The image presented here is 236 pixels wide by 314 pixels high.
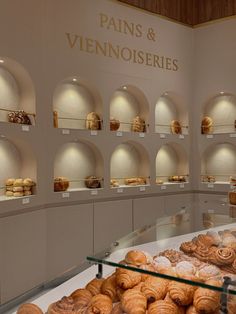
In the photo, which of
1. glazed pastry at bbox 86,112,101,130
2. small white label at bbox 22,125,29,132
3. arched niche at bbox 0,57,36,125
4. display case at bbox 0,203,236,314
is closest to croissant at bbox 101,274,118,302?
display case at bbox 0,203,236,314

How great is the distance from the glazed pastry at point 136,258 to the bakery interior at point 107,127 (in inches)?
20.5

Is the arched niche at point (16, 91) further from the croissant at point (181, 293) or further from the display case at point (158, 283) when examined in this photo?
the croissant at point (181, 293)

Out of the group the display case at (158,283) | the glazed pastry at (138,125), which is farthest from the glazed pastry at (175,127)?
the display case at (158,283)

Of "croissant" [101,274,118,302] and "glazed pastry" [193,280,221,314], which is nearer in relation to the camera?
"glazed pastry" [193,280,221,314]

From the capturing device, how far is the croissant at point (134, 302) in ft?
3.63

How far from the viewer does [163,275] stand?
1.14 metres

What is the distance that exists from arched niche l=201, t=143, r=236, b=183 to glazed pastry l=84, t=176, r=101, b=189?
1.86 meters

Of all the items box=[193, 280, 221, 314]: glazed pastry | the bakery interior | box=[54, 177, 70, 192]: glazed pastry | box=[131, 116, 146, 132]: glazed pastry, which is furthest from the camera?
box=[131, 116, 146, 132]: glazed pastry

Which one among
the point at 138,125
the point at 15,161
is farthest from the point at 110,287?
the point at 138,125

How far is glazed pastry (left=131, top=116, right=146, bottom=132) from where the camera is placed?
543 centimetres

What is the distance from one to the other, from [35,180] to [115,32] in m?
2.20

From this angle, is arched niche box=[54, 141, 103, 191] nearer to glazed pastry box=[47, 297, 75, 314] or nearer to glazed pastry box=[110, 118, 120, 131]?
glazed pastry box=[110, 118, 120, 131]

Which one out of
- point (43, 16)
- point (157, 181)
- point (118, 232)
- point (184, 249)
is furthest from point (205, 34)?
point (184, 249)

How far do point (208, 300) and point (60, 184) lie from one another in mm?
3556
